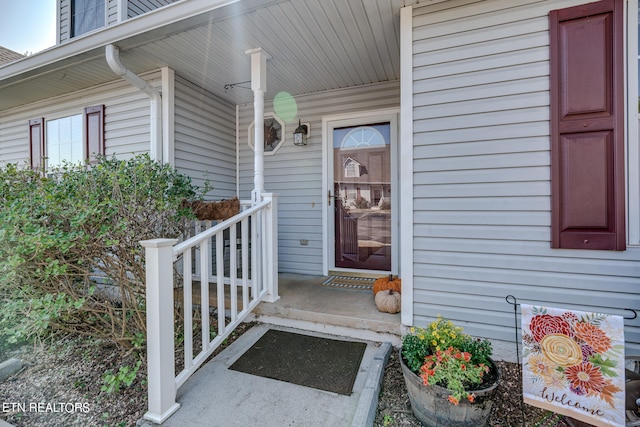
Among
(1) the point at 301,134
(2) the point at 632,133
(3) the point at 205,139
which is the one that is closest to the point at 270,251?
(1) the point at 301,134

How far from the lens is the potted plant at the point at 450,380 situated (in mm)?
1490

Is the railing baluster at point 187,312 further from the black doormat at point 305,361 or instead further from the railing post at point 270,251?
the railing post at point 270,251

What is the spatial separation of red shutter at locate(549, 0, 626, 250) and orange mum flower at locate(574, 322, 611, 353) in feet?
2.40

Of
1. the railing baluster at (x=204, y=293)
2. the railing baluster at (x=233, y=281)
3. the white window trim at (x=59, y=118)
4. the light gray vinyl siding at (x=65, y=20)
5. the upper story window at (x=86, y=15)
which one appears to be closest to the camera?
the railing baluster at (x=204, y=293)

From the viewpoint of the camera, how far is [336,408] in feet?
5.42

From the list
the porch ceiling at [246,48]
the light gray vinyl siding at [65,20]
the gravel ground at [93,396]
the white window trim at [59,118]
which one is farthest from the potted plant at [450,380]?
the light gray vinyl siding at [65,20]

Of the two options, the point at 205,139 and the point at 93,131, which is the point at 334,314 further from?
the point at 93,131

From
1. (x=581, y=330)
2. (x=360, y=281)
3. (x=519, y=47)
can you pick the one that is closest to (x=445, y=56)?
(x=519, y=47)

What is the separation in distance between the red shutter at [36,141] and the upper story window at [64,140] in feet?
0.37

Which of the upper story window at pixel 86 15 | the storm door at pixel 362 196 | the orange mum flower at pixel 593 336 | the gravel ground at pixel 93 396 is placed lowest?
the gravel ground at pixel 93 396

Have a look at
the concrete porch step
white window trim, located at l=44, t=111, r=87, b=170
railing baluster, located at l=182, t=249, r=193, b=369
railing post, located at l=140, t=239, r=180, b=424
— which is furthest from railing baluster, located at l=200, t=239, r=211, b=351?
white window trim, located at l=44, t=111, r=87, b=170

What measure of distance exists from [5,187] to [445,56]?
3.75m

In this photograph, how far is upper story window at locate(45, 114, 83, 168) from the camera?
4.10 meters

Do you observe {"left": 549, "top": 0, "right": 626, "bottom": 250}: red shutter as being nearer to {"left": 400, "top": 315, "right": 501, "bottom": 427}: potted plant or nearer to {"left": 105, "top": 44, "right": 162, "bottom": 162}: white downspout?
{"left": 400, "top": 315, "right": 501, "bottom": 427}: potted plant
